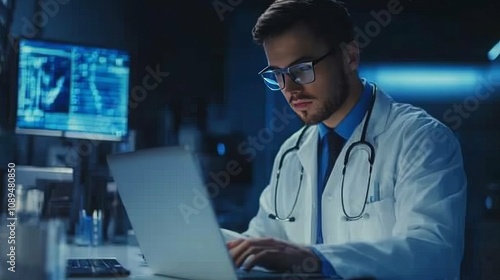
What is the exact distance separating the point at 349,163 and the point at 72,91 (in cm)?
72

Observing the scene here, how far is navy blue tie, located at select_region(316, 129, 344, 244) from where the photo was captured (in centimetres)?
150

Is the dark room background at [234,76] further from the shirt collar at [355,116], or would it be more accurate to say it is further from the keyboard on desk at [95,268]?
the keyboard on desk at [95,268]

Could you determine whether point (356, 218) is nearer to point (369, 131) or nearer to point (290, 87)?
point (369, 131)

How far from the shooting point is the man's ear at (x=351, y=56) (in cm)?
156

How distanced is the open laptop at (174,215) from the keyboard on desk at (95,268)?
0.07 metres

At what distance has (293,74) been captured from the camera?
1.51 meters

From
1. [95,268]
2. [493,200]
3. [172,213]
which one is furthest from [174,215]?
[493,200]

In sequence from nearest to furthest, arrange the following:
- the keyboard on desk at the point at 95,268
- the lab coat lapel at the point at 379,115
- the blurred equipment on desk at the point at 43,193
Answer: the keyboard on desk at the point at 95,268
the blurred equipment on desk at the point at 43,193
the lab coat lapel at the point at 379,115

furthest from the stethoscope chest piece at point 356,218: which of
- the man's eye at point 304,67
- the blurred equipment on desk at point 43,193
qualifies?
the blurred equipment on desk at point 43,193

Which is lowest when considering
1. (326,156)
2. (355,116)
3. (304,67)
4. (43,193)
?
(43,193)

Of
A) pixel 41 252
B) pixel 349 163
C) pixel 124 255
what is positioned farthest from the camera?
pixel 349 163

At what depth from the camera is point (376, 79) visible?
5.11ft

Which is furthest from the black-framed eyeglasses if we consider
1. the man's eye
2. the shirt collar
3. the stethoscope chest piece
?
the stethoscope chest piece

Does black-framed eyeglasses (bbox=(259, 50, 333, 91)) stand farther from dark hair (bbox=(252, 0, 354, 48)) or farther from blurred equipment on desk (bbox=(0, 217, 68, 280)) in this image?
blurred equipment on desk (bbox=(0, 217, 68, 280))
